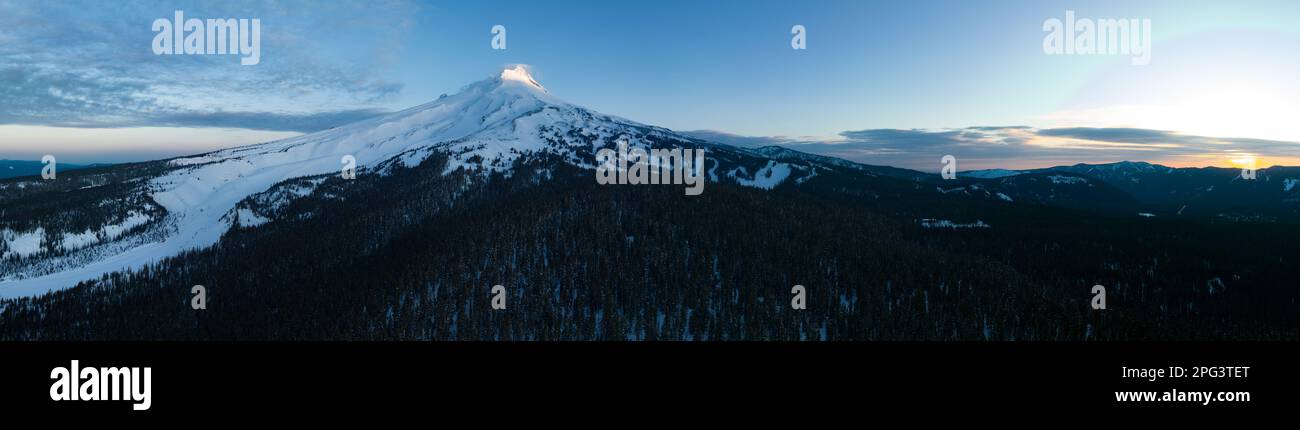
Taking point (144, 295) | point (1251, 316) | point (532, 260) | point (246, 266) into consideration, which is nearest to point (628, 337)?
point (532, 260)

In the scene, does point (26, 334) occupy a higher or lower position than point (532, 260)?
lower
